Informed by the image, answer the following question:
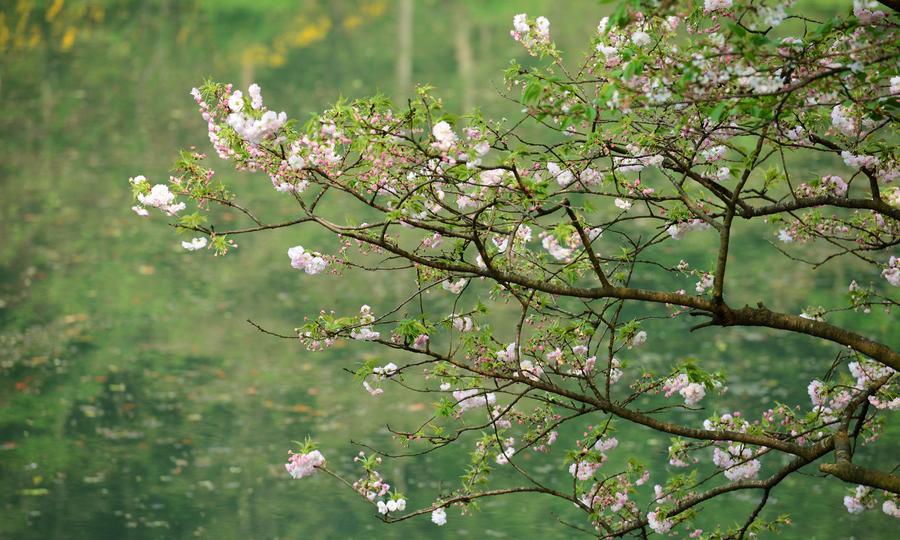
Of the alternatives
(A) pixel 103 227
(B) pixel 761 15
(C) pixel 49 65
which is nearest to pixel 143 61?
(C) pixel 49 65

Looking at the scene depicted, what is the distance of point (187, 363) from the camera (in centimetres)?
1073

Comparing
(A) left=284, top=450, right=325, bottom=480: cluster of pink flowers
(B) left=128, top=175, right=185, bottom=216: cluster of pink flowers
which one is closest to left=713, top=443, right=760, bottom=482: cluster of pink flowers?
(A) left=284, top=450, right=325, bottom=480: cluster of pink flowers

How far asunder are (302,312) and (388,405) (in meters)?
2.19

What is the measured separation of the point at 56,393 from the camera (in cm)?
999

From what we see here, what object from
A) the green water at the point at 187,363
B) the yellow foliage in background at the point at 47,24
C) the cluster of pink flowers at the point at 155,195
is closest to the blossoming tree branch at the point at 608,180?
the cluster of pink flowers at the point at 155,195

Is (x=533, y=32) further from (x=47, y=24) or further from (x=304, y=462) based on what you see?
(x=47, y=24)

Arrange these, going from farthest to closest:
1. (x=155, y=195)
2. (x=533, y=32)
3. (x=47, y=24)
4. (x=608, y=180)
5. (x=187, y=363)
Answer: (x=47, y=24), (x=187, y=363), (x=533, y=32), (x=608, y=180), (x=155, y=195)

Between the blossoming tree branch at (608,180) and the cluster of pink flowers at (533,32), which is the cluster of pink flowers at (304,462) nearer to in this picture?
the blossoming tree branch at (608,180)

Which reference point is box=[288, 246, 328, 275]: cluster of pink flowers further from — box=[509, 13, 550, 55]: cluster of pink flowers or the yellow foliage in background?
the yellow foliage in background

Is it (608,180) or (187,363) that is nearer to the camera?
(608,180)

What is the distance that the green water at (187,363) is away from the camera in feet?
26.8

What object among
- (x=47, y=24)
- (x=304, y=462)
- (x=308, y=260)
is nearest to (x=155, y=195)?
(x=308, y=260)

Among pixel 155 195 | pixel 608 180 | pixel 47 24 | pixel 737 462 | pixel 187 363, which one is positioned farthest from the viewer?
pixel 47 24

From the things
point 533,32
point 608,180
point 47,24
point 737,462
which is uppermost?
point 47,24
